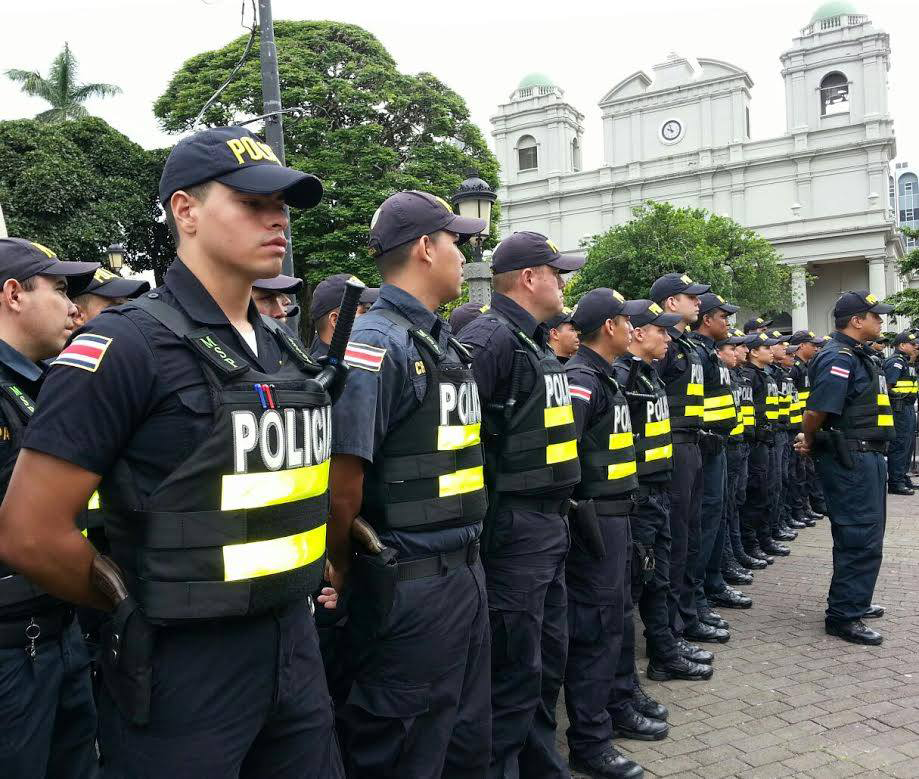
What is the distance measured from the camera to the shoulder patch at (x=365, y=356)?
2.73 metres

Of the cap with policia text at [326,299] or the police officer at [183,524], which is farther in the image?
the cap with policia text at [326,299]

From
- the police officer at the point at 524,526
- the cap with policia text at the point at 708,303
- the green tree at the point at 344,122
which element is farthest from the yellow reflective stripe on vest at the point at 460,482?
the green tree at the point at 344,122

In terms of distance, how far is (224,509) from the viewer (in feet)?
6.21

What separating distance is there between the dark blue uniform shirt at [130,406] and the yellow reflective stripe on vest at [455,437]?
43.8 inches

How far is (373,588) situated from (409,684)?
0.36m

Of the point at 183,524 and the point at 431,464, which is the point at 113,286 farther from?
the point at 183,524

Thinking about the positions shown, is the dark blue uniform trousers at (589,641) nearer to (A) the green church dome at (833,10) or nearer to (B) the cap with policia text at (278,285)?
(B) the cap with policia text at (278,285)

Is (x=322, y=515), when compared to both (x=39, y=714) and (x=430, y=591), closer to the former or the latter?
(x=430, y=591)

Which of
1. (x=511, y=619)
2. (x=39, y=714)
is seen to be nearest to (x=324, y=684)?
(x=39, y=714)

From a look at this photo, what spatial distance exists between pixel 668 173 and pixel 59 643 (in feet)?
190

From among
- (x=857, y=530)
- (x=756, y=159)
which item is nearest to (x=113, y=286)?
(x=857, y=530)

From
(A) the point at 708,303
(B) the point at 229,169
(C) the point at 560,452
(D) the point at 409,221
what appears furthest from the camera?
(A) the point at 708,303

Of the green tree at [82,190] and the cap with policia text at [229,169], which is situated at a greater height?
the green tree at [82,190]

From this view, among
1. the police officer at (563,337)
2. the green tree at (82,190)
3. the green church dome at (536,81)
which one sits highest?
the green church dome at (536,81)
